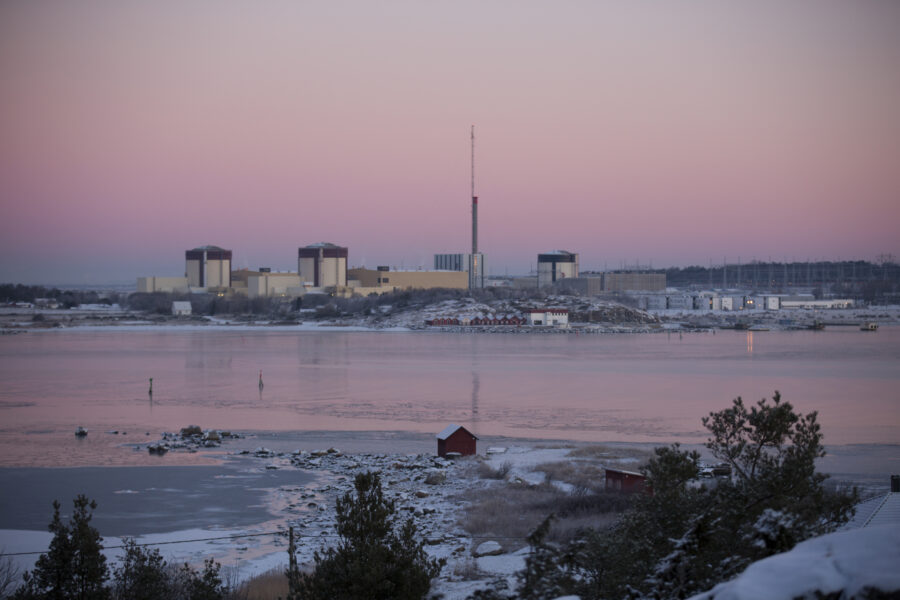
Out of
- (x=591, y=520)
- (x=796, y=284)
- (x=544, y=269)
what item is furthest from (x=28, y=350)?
(x=796, y=284)

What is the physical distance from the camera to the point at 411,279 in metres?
74.9

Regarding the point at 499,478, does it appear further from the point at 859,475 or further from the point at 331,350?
the point at 331,350

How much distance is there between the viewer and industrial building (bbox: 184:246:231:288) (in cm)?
7688

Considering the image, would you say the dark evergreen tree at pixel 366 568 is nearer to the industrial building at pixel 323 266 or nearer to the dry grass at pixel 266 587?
the dry grass at pixel 266 587

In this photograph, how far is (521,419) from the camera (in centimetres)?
1655

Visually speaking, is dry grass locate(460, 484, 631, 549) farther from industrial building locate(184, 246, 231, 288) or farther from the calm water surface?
industrial building locate(184, 246, 231, 288)

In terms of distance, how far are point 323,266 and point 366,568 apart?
7183 centimetres

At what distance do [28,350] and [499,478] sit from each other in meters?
30.6

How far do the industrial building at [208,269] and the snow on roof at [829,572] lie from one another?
255ft

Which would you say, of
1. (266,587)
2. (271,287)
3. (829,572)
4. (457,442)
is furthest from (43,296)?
(829,572)

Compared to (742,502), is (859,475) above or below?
below

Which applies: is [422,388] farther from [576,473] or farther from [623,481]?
[623,481]

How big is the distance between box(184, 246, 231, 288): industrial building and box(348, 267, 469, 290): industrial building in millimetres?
12296

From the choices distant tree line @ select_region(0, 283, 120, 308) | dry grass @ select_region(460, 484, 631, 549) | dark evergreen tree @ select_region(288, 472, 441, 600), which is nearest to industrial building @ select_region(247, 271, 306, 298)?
distant tree line @ select_region(0, 283, 120, 308)
